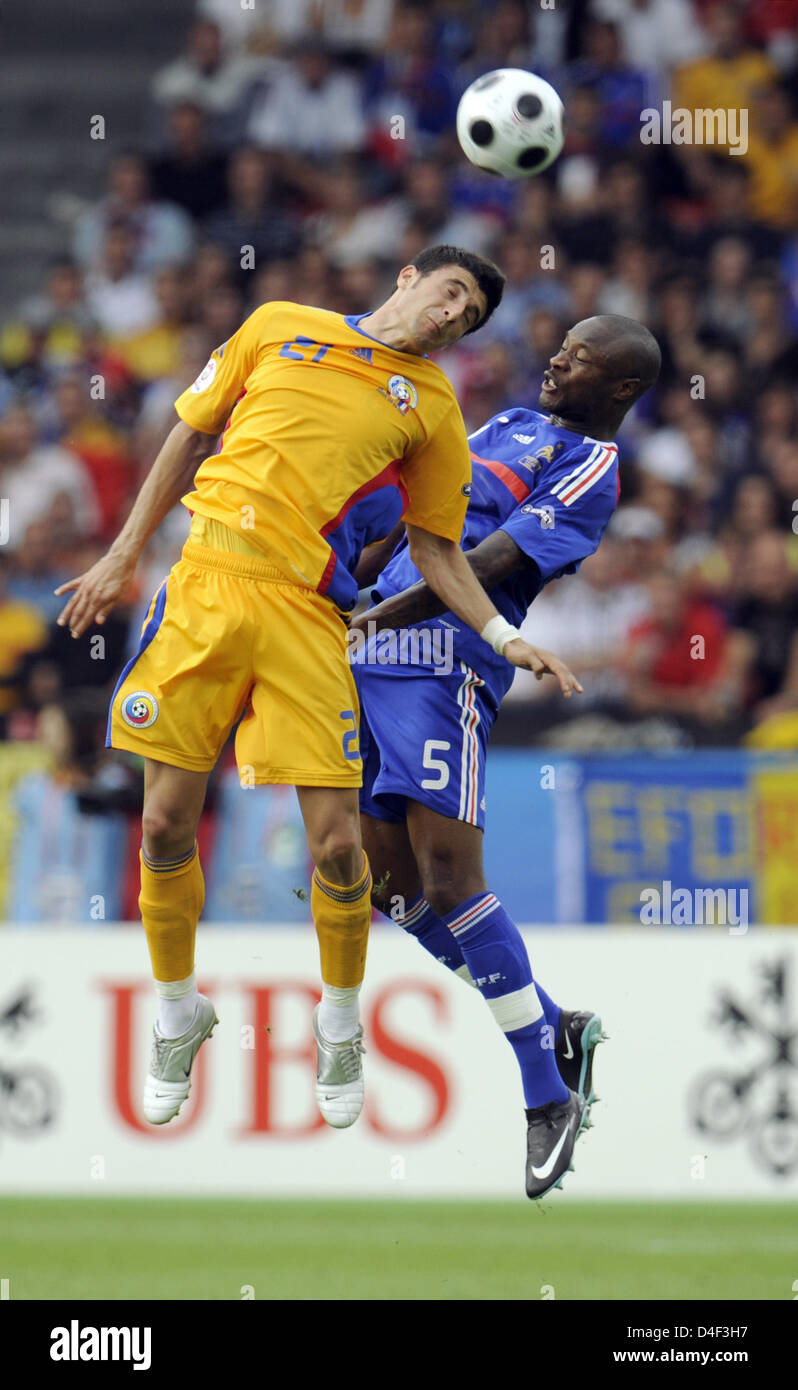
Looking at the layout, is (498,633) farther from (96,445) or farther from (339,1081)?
(96,445)

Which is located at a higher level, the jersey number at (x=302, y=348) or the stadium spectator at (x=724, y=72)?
the stadium spectator at (x=724, y=72)

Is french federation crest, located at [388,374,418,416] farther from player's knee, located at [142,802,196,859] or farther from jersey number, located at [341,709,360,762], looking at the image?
player's knee, located at [142,802,196,859]

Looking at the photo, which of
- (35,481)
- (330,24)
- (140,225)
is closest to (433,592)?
(35,481)

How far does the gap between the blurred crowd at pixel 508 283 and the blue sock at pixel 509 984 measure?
457cm

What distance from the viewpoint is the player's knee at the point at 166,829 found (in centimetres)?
621

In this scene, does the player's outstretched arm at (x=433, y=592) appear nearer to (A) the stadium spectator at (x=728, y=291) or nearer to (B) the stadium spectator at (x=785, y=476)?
(B) the stadium spectator at (x=785, y=476)

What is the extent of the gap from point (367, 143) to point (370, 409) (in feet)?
31.4

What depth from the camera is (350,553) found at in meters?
6.35

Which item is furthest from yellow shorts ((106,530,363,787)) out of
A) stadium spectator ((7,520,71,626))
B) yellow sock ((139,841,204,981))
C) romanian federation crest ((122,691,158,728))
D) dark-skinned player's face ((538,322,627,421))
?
stadium spectator ((7,520,71,626))

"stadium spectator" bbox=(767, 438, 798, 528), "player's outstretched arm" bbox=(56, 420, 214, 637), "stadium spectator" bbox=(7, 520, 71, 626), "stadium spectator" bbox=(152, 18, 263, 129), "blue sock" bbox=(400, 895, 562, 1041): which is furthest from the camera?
"stadium spectator" bbox=(152, 18, 263, 129)

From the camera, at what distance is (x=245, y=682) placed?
20.4 ft

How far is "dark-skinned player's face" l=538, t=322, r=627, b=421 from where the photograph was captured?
268 inches

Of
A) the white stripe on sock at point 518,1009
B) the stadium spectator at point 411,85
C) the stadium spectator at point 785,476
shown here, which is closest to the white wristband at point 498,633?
the white stripe on sock at point 518,1009

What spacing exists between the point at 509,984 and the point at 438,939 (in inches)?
17.1
